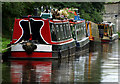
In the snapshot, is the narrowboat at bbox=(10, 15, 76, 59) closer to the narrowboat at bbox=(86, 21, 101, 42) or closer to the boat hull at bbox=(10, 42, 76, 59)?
the boat hull at bbox=(10, 42, 76, 59)

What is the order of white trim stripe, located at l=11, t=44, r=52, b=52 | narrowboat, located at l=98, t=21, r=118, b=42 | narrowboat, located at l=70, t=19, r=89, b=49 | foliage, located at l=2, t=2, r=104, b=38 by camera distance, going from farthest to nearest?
1. narrowboat, located at l=98, t=21, r=118, b=42
2. foliage, located at l=2, t=2, r=104, b=38
3. narrowboat, located at l=70, t=19, r=89, b=49
4. white trim stripe, located at l=11, t=44, r=52, b=52

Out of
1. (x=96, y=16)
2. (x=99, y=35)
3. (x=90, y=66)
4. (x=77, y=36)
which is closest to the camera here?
(x=90, y=66)

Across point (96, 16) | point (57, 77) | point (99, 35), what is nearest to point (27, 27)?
point (57, 77)

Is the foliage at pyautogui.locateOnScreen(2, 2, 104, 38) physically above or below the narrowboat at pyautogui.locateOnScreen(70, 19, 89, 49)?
above

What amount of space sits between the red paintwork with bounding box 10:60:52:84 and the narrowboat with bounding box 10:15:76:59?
2.56 ft

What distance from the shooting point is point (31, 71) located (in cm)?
1911

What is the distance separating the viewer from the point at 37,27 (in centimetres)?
2377

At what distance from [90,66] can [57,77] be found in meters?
5.20

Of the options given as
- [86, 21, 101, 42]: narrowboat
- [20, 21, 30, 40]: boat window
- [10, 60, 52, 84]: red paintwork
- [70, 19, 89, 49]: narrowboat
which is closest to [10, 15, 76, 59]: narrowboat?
[20, 21, 30, 40]: boat window

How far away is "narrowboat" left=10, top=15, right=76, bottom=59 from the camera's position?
23.2 metres

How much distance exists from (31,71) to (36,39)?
4.82m

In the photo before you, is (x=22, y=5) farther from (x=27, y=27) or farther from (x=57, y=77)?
→ (x=57, y=77)

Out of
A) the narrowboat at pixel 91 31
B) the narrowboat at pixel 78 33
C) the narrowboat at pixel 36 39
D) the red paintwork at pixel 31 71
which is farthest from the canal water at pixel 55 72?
the narrowboat at pixel 91 31

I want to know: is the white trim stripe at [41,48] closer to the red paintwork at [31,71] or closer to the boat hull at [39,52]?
the boat hull at [39,52]
